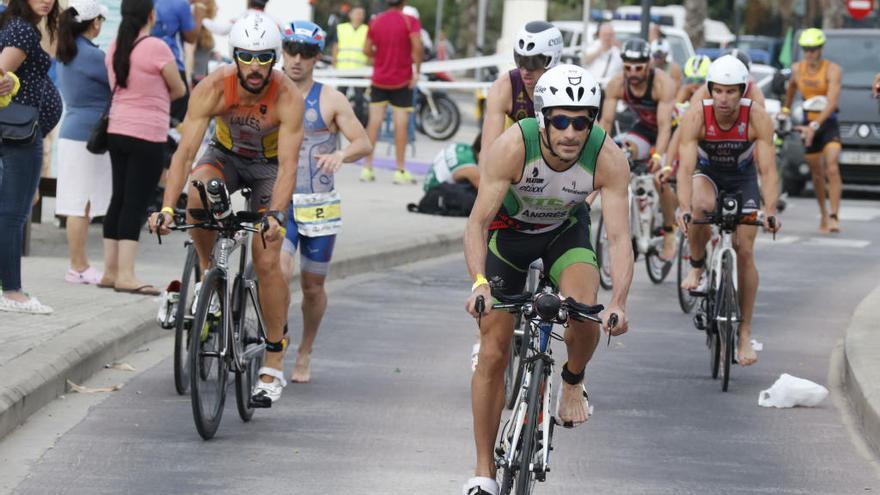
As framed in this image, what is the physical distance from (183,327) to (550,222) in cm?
219

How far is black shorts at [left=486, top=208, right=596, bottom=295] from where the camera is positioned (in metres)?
7.47

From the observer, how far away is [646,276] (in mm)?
16328

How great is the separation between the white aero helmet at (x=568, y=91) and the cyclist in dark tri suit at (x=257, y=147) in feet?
6.55

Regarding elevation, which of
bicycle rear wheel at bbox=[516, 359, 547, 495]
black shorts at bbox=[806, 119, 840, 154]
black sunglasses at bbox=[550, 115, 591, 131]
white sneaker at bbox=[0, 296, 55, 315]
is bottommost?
white sneaker at bbox=[0, 296, 55, 315]

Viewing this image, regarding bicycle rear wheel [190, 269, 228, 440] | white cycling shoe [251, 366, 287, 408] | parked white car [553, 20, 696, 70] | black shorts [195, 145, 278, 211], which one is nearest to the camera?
bicycle rear wheel [190, 269, 228, 440]

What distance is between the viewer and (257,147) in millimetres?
9188

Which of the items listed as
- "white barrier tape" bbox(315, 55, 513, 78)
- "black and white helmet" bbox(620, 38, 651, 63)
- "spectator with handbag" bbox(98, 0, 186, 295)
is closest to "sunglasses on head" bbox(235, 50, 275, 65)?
"spectator with handbag" bbox(98, 0, 186, 295)

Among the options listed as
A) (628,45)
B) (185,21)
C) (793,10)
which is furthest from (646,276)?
(793,10)

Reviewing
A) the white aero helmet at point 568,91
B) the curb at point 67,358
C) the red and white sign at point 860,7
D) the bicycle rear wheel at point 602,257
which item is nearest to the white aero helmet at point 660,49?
the bicycle rear wheel at point 602,257

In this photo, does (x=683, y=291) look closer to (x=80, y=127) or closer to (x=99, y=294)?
(x=99, y=294)

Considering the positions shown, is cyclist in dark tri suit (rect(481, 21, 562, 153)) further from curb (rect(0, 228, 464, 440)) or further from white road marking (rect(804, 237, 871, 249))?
white road marking (rect(804, 237, 871, 249))

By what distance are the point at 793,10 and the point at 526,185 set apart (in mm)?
64619

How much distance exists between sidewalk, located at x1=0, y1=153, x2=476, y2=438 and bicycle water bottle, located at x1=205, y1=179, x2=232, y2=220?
1211mm

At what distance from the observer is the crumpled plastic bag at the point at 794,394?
997 cm
